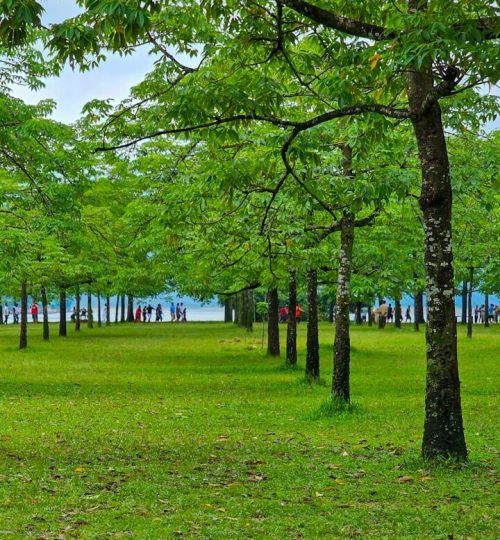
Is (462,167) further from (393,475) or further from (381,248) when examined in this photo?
(381,248)

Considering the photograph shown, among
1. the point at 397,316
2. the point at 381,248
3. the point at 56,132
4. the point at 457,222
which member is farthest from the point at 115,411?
the point at 397,316

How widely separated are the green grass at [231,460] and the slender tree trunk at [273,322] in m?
4.48

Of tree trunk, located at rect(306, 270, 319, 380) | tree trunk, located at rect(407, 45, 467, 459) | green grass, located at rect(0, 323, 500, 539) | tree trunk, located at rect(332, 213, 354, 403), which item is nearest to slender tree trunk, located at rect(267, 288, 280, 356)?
green grass, located at rect(0, 323, 500, 539)

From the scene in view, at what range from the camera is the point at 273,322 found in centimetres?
2544

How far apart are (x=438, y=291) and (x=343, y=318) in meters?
5.37

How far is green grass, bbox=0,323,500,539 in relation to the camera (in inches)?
258

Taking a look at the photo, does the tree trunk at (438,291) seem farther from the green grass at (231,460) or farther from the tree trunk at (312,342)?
the tree trunk at (312,342)

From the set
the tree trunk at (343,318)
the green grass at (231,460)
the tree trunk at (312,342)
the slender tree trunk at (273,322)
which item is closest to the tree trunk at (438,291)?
the green grass at (231,460)

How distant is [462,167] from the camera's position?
11453mm

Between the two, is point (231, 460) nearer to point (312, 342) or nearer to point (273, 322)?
point (312, 342)

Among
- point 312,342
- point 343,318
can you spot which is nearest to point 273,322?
point 312,342

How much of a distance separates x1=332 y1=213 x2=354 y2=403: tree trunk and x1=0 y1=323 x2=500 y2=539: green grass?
464 millimetres

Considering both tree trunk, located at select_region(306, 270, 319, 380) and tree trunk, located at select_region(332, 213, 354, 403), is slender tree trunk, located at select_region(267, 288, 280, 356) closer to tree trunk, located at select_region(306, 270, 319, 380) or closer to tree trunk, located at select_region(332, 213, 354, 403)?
tree trunk, located at select_region(306, 270, 319, 380)

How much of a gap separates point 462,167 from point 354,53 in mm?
3885
